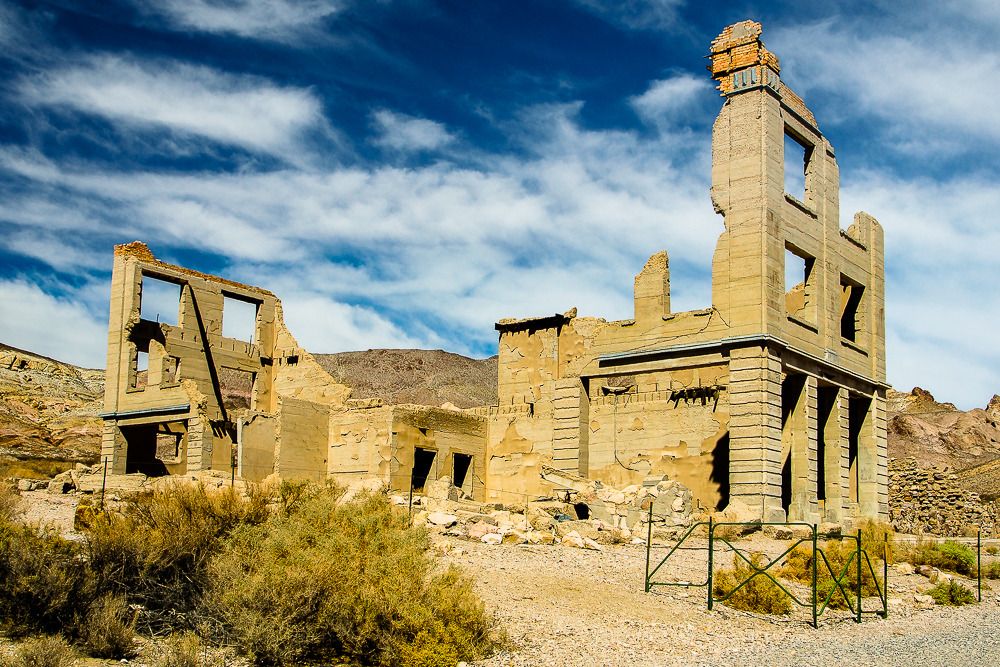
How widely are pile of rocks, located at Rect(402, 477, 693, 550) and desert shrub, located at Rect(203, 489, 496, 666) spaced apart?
21.7ft

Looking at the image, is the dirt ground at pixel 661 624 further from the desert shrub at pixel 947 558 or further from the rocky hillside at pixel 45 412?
the rocky hillside at pixel 45 412

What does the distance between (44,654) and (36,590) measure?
1756 millimetres

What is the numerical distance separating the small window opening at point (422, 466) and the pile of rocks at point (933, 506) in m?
14.5

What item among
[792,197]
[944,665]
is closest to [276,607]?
[944,665]

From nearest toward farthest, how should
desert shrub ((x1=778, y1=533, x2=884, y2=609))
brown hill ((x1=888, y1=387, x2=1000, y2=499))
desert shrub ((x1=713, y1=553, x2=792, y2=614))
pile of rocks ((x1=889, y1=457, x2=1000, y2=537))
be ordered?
desert shrub ((x1=713, y1=553, x2=792, y2=614))
desert shrub ((x1=778, y1=533, x2=884, y2=609))
pile of rocks ((x1=889, y1=457, x2=1000, y2=537))
brown hill ((x1=888, y1=387, x2=1000, y2=499))

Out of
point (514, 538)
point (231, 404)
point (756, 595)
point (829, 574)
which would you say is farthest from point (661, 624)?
point (231, 404)

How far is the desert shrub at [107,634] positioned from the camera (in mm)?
10109

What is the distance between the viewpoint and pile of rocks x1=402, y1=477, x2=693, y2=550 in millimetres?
18812

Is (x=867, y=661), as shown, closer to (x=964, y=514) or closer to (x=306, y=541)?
(x=306, y=541)

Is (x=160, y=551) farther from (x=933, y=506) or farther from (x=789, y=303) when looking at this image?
(x=933, y=506)

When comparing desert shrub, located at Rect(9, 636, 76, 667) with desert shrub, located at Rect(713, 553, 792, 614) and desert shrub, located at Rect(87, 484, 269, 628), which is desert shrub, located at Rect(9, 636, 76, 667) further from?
desert shrub, located at Rect(713, 553, 792, 614)

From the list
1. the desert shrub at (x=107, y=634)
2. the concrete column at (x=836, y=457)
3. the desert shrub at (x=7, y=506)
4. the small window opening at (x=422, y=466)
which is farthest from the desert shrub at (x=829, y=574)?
the small window opening at (x=422, y=466)

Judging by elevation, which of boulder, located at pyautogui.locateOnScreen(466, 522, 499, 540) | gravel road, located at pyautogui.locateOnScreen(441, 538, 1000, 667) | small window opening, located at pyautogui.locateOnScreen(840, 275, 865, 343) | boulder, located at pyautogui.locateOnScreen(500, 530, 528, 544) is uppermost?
small window opening, located at pyautogui.locateOnScreen(840, 275, 865, 343)

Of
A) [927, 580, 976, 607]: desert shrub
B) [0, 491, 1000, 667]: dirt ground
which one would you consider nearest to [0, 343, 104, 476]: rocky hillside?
[0, 491, 1000, 667]: dirt ground
